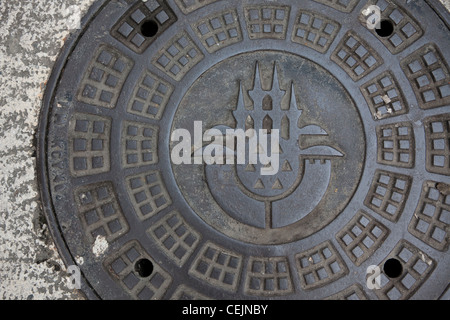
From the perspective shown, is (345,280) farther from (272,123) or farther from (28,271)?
(28,271)

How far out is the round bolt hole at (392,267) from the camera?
141 cm

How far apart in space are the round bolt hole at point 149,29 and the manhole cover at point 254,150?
40 mm

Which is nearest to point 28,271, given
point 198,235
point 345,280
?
point 198,235

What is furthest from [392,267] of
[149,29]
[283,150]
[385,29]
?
[149,29]

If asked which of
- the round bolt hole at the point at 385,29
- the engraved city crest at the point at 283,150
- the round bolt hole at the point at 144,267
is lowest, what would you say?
the round bolt hole at the point at 144,267

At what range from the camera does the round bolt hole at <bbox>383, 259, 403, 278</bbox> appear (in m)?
1.41

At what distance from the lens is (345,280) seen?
4.47 ft

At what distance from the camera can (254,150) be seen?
4.46 feet

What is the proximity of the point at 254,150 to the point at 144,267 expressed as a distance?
0.63m

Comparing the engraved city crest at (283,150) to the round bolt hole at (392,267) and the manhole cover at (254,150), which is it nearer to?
the manhole cover at (254,150)

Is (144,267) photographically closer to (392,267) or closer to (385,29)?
(392,267)

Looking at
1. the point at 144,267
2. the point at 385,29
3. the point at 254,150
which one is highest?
the point at 385,29

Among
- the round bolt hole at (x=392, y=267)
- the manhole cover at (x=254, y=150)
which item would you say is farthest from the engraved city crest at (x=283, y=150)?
the round bolt hole at (x=392, y=267)

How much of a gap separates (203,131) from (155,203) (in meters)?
0.33
